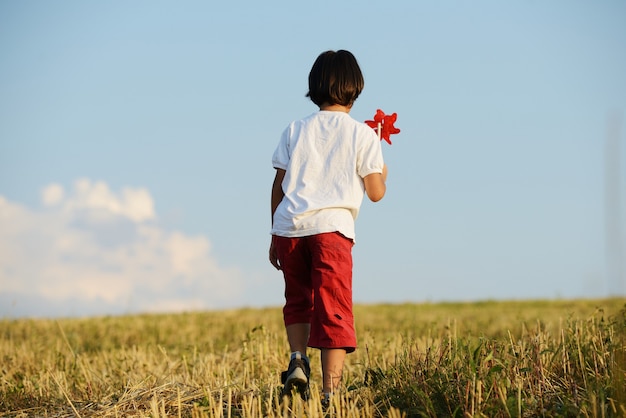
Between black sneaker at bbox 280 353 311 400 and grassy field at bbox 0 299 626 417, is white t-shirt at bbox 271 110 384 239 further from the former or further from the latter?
grassy field at bbox 0 299 626 417

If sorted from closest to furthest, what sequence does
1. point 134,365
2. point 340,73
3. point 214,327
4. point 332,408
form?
1. point 332,408
2. point 340,73
3. point 134,365
4. point 214,327

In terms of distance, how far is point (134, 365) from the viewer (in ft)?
24.7

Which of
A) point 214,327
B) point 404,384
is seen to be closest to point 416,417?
point 404,384

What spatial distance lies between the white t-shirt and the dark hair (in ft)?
0.37

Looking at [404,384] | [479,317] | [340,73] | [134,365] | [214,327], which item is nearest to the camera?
[404,384]

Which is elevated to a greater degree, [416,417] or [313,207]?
[313,207]

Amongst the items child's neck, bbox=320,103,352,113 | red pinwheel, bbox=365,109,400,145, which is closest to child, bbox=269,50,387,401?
child's neck, bbox=320,103,352,113

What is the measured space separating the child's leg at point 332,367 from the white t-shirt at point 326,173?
72cm

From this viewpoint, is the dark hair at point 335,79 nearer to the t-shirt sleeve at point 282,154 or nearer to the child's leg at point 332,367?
the t-shirt sleeve at point 282,154

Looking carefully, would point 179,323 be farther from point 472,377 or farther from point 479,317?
point 472,377

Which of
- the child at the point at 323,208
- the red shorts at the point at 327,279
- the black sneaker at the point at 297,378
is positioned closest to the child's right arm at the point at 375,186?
the child at the point at 323,208

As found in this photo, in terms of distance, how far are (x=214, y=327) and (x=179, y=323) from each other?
112 centimetres

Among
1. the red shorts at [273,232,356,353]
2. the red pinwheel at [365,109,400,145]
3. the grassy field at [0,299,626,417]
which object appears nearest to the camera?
the grassy field at [0,299,626,417]

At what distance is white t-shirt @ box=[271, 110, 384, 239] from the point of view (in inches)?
193
